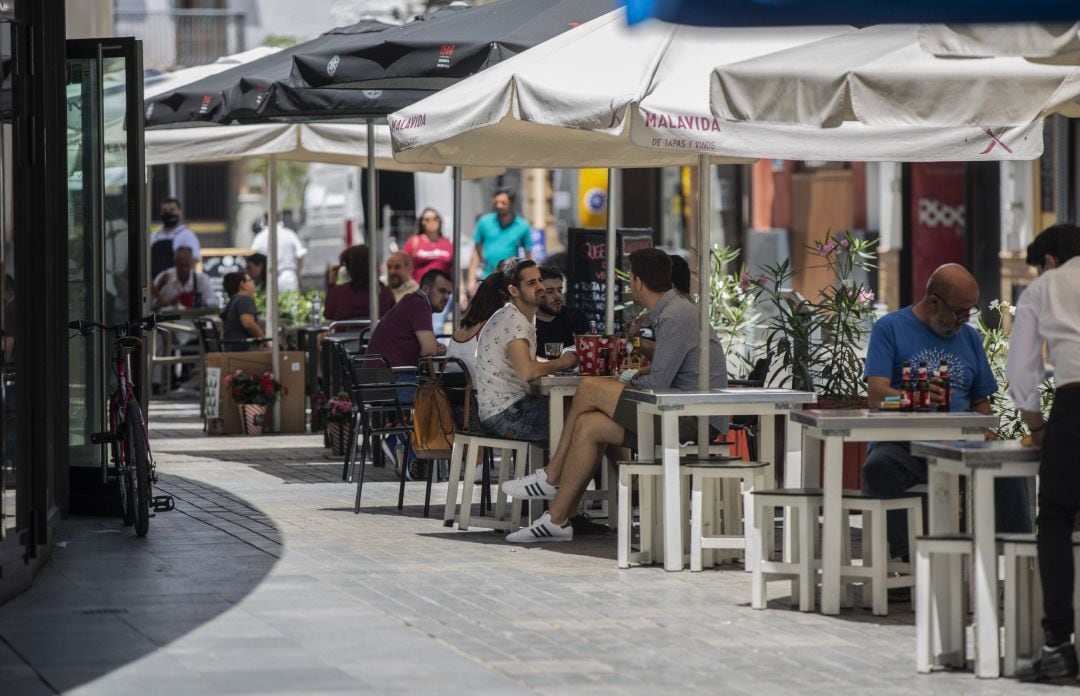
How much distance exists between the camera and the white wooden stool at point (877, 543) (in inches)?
331

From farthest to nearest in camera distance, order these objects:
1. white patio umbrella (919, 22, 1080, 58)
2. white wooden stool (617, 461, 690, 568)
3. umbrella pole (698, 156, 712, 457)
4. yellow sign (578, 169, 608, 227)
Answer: yellow sign (578, 169, 608, 227) → umbrella pole (698, 156, 712, 457) → white wooden stool (617, 461, 690, 568) → white patio umbrella (919, 22, 1080, 58)

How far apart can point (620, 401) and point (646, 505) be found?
62 centimetres

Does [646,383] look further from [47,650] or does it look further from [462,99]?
[47,650]

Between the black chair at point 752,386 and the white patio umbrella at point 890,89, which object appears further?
the black chair at point 752,386

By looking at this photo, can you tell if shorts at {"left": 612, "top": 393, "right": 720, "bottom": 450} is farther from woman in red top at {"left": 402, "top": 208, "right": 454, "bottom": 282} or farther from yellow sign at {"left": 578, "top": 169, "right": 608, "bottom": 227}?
yellow sign at {"left": 578, "top": 169, "right": 608, "bottom": 227}

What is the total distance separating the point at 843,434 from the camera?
27.4 ft

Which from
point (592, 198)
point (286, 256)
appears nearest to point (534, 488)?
point (286, 256)

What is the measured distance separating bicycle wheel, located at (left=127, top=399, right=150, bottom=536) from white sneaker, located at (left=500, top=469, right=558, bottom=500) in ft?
6.17

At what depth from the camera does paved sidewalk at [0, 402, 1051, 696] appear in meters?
6.98

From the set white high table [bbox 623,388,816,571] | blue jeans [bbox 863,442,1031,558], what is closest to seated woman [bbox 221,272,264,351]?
white high table [bbox 623,388,816,571]

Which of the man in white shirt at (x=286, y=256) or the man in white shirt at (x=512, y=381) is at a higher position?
the man in white shirt at (x=286, y=256)

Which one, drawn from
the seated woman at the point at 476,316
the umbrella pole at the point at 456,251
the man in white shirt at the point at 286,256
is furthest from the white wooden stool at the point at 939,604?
the man in white shirt at the point at 286,256

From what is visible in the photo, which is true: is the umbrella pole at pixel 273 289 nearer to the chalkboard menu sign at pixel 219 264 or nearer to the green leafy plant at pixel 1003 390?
the green leafy plant at pixel 1003 390

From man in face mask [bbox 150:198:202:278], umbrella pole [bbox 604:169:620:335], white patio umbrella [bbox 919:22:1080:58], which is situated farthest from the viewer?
man in face mask [bbox 150:198:202:278]
